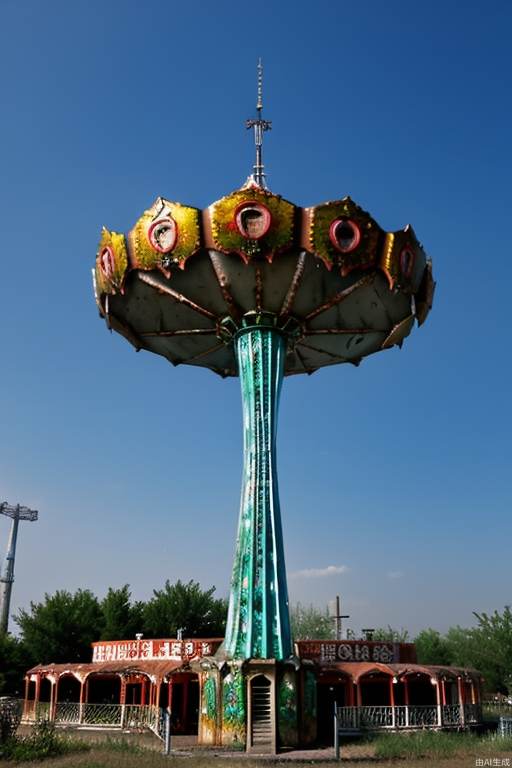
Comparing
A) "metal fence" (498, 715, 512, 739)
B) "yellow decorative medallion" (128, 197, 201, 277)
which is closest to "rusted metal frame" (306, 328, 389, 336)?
"yellow decorative medallion" (128, 197, 201, 277)

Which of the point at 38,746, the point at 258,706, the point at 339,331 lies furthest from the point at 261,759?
the point at 339,331

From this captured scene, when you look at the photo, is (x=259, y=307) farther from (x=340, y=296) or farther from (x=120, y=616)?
(x=120, y=616)

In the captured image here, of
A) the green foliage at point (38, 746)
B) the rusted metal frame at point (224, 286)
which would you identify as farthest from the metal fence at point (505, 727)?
the rusted metal frame at point (224, 286)

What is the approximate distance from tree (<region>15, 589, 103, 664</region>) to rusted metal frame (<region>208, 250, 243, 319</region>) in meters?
18.0

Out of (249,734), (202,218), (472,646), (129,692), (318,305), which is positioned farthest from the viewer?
(472,646)

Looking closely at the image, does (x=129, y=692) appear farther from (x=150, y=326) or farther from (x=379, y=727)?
(x=150, y=326)

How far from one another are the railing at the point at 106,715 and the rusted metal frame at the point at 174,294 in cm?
1048

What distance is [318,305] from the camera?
21.0m

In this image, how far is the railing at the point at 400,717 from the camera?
1973 cm

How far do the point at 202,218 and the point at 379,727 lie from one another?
1396 cm

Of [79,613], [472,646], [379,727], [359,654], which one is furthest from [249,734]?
[472,646]

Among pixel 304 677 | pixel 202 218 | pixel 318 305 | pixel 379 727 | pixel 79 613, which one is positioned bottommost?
pixel 379 727

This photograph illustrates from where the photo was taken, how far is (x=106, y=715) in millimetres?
21109

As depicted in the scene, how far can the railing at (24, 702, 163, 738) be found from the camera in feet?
64.7
